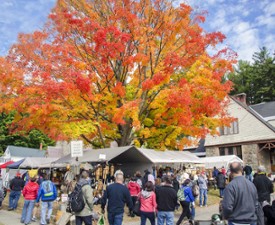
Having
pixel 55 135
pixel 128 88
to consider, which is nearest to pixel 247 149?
pixel 128 88

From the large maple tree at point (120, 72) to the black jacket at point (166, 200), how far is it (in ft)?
21.2

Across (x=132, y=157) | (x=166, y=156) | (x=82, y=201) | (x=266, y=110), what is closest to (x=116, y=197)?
(x=82, y=201)

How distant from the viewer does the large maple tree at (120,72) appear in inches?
580

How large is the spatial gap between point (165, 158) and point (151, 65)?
4924 mm

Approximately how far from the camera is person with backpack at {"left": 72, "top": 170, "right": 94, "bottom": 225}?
289 inches

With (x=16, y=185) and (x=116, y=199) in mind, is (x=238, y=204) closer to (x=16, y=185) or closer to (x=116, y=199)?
(x=116, y=199)

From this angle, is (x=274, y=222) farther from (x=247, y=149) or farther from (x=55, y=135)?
(x=247, y=149)


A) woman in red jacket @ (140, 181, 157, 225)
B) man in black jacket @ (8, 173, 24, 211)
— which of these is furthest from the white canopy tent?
woman in red jacket @ (140, 181, 157, 225)

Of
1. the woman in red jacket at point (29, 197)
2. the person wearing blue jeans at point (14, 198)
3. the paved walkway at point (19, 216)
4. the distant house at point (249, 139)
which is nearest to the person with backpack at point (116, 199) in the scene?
the paved walkway at point (19, 216)

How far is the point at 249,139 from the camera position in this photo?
104 feet

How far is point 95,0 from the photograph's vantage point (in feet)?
53.4

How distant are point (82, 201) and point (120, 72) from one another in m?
10.4

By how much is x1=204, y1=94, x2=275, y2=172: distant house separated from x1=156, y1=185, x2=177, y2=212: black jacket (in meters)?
24.3

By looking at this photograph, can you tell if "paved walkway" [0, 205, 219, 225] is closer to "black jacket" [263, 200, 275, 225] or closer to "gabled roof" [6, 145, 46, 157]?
"black jacket" [263, 200, 275, 225]
